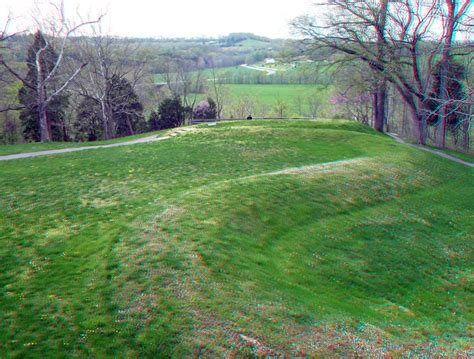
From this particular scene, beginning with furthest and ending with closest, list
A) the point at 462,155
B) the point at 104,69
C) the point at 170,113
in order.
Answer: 1. the point at 170,113
2. the point at 104,69
3. the point at 462,155

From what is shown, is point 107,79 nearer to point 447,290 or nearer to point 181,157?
point 181,157

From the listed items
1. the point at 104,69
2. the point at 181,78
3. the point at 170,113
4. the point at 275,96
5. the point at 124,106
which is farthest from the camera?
the point at 275,96

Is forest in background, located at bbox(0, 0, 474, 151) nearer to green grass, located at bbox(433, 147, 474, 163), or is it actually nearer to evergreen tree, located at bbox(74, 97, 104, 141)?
evergreen tree, located at bbox(74, 97, 104, 141)

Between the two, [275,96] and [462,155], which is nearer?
[462,155]

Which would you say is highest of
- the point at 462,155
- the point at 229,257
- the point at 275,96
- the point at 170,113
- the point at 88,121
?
the point at 275,96

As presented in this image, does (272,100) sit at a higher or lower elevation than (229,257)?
higher

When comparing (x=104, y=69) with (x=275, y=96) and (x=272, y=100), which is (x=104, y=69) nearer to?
(x=272, y=100)

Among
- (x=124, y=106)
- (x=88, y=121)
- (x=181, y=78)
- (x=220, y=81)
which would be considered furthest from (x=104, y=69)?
(x=220, y=81)

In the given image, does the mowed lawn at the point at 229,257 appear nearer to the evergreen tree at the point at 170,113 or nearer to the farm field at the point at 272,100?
the evergreen tree at the point at 170,113
